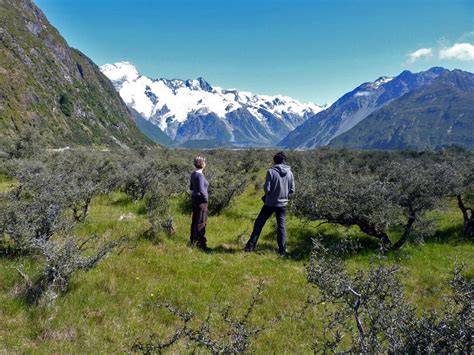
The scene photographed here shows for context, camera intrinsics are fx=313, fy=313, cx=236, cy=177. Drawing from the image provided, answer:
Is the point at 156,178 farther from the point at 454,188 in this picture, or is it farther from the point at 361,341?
the point at 361,341

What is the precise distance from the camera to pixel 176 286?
7.52 meters

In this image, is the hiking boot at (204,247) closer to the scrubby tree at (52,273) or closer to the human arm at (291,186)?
the human arm at (291,186)

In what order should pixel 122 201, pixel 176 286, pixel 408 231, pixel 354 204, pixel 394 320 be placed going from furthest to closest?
pixel 122 201 < pixel 408 231 < pixel 354 204 < pixel 176 286 < pixel 394 320

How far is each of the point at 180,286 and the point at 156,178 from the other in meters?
10.5

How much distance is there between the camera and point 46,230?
8000mm

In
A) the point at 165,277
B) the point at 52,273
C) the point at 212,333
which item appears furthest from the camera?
the point at 165,277

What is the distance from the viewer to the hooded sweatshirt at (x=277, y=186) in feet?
35.0

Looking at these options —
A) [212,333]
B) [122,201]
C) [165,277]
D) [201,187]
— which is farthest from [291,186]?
[122,201]

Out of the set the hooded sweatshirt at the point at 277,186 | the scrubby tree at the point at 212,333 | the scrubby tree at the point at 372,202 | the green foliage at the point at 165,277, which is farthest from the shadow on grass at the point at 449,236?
the scrubby tree at the point at 212,333

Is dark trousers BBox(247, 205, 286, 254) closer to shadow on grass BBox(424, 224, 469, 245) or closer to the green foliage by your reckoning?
the green foliage

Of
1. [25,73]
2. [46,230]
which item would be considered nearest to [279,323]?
[46,230]

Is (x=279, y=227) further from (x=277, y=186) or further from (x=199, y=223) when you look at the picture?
(x=199, y=223)

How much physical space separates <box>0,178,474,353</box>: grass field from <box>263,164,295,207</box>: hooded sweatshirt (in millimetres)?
1798

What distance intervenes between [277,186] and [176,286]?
486 cm
